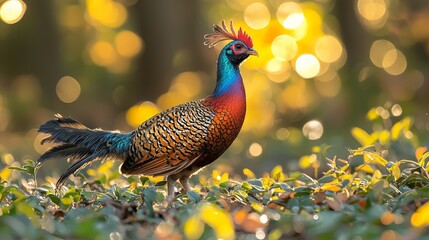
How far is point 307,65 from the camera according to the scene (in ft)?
67.0

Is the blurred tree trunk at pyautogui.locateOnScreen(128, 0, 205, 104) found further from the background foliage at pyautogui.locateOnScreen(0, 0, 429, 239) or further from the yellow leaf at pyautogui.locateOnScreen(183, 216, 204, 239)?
the yellow leaf at pyautogui.locateOnScreen(183, 216, 204, 239)

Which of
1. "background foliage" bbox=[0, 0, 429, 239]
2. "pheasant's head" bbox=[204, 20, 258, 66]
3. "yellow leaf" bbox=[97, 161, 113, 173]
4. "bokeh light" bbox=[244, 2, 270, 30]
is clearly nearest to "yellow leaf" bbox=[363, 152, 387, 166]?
"background foliage" bbox=[0, 0, 429, 239]

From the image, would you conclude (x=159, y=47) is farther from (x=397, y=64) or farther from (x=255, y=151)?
(x=255, y=151)

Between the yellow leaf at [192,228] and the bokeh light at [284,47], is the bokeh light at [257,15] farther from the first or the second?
the yellow leaf at [192,228]

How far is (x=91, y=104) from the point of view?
68.7 ft

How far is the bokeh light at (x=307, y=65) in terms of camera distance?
20.2 m

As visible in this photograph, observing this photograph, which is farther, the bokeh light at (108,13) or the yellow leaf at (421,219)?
the bokeh light at (108,13)

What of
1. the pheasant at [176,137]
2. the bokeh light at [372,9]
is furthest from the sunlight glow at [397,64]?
the pheasant at [176,137]

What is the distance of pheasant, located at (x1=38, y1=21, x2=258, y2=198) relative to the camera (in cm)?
704

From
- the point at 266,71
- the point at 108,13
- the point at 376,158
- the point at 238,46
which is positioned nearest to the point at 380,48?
the point at 266,71

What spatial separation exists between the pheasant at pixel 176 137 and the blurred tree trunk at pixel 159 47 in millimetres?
11519

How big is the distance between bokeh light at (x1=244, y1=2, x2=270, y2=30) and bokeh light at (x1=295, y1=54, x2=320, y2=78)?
42.2 inches

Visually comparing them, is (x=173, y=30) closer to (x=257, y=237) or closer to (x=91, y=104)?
(x=91, y=104)

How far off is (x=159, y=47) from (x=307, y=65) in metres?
3.21
